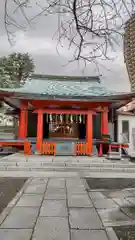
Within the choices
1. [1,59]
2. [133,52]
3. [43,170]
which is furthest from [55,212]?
[1,59]

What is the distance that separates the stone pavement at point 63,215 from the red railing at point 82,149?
7.03m

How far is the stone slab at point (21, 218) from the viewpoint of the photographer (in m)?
2.96

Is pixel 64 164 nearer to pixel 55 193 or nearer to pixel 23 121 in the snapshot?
pixel 55 193

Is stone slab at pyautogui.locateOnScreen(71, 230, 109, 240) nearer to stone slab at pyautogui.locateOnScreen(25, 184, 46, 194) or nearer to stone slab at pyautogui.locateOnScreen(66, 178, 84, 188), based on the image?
stone slab at pyautogui.locateOnScreen(25, 184, 46, 194)

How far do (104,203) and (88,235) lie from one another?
1.51 m

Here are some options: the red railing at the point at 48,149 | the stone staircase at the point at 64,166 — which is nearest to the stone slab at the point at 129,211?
the stone staircase at the point at 64,166

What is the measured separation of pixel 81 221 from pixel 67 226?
0.28 meters

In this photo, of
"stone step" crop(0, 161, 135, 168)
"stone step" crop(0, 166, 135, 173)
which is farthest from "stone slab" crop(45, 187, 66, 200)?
"stone step" crop(0, 161, 135, 168)

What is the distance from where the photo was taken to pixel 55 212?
3.51 meters

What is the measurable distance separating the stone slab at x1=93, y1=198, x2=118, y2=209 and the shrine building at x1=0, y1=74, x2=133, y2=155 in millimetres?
7752

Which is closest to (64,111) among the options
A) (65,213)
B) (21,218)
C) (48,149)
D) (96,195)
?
(48,149)

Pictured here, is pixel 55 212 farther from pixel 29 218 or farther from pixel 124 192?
pixel 124 192

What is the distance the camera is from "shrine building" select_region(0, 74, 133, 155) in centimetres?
1219

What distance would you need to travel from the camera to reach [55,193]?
4.80 meters
